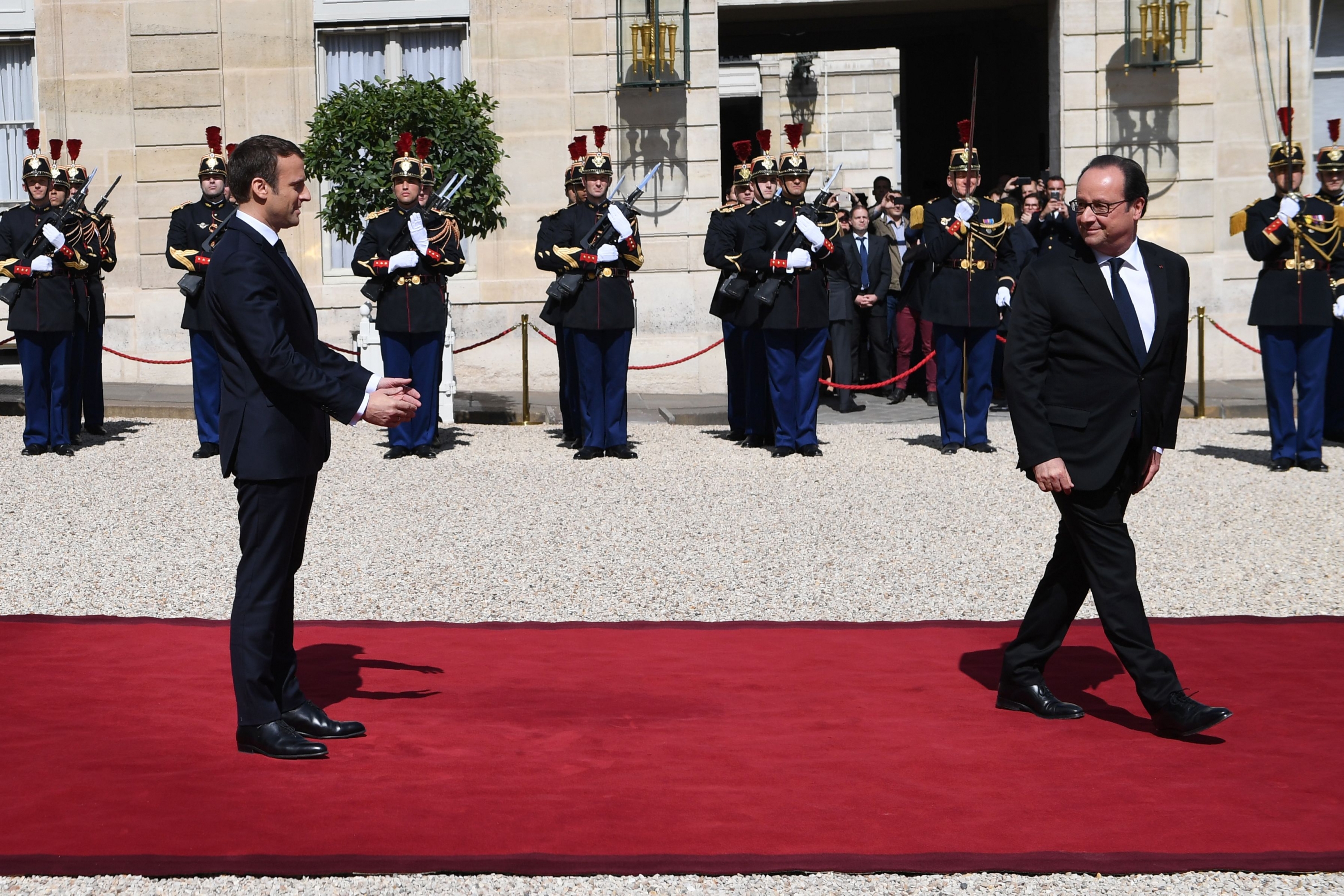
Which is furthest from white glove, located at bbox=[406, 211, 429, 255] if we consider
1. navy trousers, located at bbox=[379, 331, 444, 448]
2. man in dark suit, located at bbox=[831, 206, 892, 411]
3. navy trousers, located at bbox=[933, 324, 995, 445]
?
man in dark suit, located at bbox=[831, 206, 892, 411]

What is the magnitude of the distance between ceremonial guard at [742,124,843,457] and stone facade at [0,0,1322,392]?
4651mm

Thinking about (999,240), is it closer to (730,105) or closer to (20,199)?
(20,199)

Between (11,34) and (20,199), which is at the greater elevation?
(11,34)

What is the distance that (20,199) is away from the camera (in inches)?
729

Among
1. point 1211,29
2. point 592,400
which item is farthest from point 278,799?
point 1211,29

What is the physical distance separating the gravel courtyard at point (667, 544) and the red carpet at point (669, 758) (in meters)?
0.14

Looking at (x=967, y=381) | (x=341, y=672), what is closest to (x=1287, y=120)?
(x=967, y=381)

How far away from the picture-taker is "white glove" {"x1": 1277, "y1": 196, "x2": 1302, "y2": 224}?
11516 millimetres

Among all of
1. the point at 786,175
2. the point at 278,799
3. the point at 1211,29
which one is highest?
the point at 1211,29

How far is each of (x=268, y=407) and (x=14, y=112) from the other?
14.6m

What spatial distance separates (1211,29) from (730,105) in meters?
15.1

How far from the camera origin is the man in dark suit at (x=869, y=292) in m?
15.9

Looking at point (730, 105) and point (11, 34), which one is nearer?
point (11, 34)

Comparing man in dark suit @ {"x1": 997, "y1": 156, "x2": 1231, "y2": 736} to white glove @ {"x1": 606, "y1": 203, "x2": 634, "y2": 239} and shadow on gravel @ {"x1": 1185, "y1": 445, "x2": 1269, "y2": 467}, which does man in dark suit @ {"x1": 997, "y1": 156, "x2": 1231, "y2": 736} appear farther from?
white glove @ {"x1": 606, "y1": 203, "x2": 634, "y2": 239}
